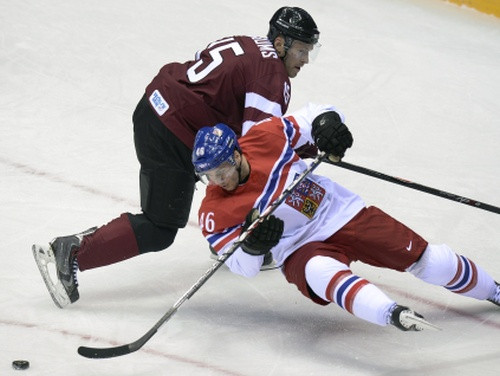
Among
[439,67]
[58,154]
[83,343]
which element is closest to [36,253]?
[83,343]

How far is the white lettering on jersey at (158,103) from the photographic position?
372cm

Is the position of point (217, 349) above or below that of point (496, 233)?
below

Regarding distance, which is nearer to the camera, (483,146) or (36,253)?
(36,253)

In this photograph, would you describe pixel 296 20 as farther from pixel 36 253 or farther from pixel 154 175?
pixel 36 253

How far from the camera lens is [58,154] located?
4.80m

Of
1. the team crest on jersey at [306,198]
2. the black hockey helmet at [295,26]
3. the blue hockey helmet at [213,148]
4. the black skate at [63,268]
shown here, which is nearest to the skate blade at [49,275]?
the black skate at [63,268]

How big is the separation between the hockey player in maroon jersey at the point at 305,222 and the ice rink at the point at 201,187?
0.83 feet

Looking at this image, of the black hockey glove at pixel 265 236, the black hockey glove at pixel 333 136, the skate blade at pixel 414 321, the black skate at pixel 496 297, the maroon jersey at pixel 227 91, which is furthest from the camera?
the black skate at pixel 496 297

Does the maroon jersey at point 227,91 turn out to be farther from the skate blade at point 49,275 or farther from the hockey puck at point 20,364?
the hockey puck at point 20,364

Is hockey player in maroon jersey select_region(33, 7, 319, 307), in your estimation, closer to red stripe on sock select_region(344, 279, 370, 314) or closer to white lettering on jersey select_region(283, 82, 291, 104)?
white lettering on jersey select_region(283, 82, 291, 104)

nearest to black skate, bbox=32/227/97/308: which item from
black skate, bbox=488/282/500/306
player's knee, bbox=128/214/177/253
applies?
player's knee, bbox=128/214/177/253

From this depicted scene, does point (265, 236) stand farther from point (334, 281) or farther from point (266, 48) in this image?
point (266, 48)

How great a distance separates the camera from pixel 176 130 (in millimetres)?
3682

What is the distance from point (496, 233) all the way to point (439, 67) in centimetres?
177
